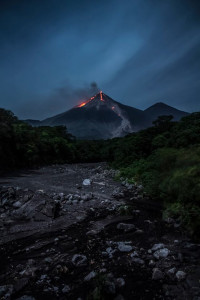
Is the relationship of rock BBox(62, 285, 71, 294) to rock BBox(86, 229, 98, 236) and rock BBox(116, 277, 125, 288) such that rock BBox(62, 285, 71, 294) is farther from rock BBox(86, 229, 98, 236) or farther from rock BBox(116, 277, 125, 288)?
rock BBox(86, 229, 98, 236)

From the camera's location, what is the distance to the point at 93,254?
13.0 ft

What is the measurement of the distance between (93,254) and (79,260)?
379 millimetres

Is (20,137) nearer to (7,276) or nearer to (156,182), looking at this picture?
(156,182)

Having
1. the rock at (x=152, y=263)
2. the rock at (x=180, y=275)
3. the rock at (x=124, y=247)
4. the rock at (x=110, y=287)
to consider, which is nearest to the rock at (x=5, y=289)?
the rock at (x=110, y=287)

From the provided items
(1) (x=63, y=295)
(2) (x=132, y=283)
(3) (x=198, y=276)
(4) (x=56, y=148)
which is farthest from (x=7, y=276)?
(4) (x=56, y=148)

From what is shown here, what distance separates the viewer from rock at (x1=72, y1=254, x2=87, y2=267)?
11.9 ft

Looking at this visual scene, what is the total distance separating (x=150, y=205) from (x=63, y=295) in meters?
5.64

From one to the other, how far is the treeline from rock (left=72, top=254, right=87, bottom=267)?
3.04 metres

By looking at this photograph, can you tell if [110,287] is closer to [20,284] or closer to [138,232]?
[20,284]

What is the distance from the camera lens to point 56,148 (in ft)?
99.2

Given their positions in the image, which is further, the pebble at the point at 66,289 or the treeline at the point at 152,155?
the treeline at the point at 152,155

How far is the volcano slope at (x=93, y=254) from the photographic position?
2.93m

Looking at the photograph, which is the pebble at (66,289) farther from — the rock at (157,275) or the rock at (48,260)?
the rock at (157,275)

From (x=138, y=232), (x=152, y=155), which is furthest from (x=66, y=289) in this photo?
(x=152, y=155)
